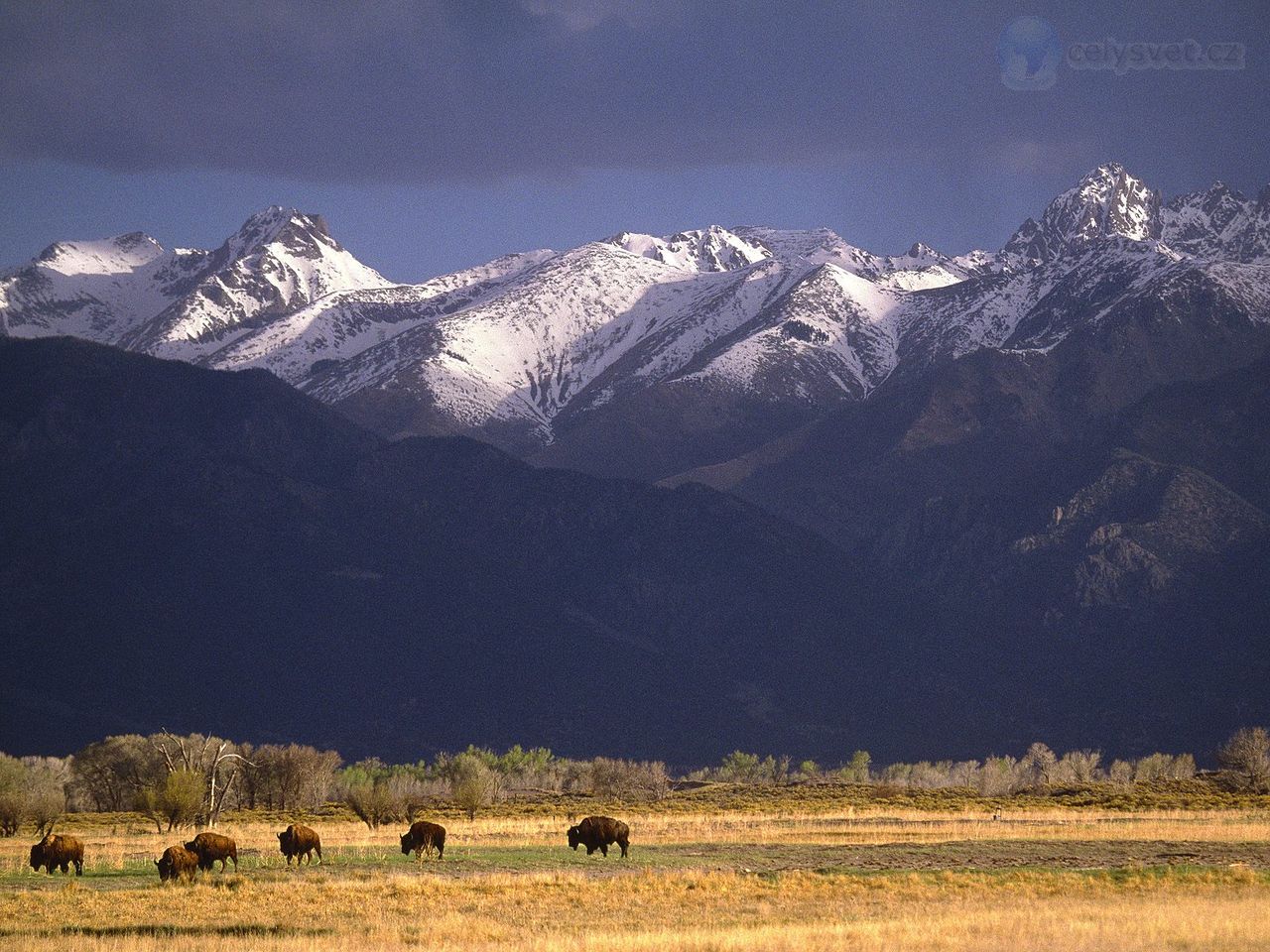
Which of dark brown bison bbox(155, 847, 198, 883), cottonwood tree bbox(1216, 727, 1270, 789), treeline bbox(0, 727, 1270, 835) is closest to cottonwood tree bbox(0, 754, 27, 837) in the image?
treeline bbox(0, 727, 1270, 835)

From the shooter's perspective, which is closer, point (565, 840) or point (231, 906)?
point (231, 906)

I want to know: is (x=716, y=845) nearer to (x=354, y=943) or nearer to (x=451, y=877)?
(x=451, y=877)

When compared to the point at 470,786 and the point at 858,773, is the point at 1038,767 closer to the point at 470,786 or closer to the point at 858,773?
the point at 858,773

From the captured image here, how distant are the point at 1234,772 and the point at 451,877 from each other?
267 ft

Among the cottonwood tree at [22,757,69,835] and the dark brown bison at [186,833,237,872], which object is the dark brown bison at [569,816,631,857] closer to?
the dark brown bison at [186,833,237,872]

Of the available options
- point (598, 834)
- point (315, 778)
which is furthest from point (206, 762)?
point (598, 834)

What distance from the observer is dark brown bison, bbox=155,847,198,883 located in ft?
159

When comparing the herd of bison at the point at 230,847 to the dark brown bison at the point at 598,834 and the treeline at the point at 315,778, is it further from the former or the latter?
the treeline at the point at 315,778

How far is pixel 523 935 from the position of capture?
3684 centimetres

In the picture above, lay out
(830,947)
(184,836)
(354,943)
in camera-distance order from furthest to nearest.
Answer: (184,836), (354,943), (830,947)

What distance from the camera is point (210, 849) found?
51.1m

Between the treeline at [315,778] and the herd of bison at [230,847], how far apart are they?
15.4 metres

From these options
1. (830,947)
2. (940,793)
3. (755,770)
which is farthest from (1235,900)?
(755,770)

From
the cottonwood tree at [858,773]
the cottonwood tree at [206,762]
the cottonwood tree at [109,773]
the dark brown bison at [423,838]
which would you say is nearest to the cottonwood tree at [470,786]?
the cottonwood tree at [206,762]
